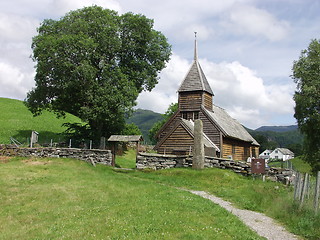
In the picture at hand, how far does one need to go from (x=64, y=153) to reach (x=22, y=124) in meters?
20.0

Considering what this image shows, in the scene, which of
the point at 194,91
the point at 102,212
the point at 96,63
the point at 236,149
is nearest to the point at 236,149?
the point at 236,149

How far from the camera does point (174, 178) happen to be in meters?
22.1

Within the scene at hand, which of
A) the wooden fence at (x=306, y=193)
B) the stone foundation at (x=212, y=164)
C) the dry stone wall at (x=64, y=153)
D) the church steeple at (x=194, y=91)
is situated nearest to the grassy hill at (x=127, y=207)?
the wooden fence at (x=306, y=193)

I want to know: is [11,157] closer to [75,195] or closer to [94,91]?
[94,91]

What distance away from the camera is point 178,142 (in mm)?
33438

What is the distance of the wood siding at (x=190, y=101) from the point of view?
39000mm

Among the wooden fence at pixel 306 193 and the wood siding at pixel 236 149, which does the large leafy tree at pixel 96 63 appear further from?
the wooden fence at pixel 306 193

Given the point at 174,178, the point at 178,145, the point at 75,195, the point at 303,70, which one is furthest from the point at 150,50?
the point at 75,195

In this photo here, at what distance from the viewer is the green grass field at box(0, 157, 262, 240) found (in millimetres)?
9227

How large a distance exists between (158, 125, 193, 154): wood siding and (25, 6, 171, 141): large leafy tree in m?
5.96

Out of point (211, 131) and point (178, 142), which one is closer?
point (178, 142)

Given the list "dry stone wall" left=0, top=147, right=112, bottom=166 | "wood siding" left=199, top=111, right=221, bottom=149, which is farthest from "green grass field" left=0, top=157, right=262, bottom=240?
"wood siding" left=199, top=111, right=221, bottom=149

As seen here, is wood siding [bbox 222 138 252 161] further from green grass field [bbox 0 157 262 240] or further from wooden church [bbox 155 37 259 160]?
green grass field [bbox 0 157 262 240]

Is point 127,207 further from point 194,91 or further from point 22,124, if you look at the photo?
point 22,124
